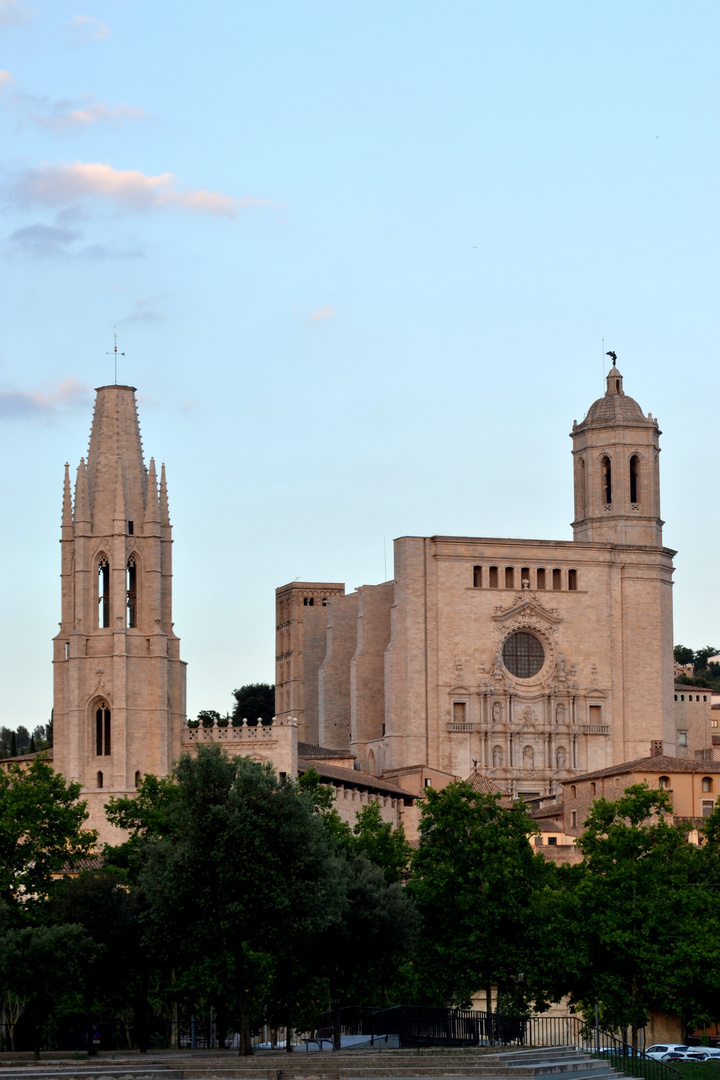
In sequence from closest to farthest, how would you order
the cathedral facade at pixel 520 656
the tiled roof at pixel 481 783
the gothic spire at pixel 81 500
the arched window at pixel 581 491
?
1. the gothic spire at pixel 81 500
2. the tiled roof at pixel 481 783
3. the cathedral facade at pixel 520 656
4. the arched window at pixel 581 491

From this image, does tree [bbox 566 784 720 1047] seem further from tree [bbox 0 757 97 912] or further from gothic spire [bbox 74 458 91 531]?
gothic spire [bbox 74 458 91 531]

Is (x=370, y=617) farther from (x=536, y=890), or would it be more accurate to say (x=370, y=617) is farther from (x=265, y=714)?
(x=536, y=890)

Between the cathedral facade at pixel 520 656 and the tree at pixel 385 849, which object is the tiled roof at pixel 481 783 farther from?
the tree at pixel 385 849

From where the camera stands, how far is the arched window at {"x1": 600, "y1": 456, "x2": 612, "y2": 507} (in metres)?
122

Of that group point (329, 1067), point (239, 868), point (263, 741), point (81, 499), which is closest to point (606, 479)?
point (263, 741)

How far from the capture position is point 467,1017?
159 ft

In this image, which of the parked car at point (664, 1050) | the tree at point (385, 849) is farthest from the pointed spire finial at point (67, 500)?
the parked car at point (664, 1050)

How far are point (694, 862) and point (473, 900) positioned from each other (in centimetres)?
1338

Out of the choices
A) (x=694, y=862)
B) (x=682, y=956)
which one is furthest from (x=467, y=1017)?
(x=694, y=862)

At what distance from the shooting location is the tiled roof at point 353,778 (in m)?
95.9

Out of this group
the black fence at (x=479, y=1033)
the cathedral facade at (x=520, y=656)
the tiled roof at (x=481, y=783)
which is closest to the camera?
the black fence at (x=479, y=1033)

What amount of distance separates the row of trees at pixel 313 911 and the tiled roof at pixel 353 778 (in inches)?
914

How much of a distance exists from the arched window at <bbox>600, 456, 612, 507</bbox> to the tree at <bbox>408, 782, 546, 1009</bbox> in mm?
58829

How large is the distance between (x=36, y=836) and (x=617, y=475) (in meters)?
66.1
